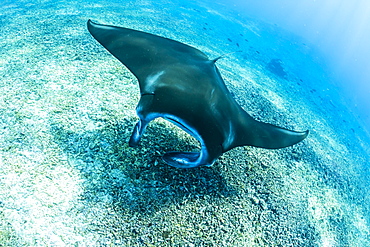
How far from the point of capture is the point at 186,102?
1887 mm

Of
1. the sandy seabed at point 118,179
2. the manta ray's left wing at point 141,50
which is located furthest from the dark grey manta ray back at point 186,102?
the sandy seabed at point 118,179

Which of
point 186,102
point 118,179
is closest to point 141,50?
point 186,102

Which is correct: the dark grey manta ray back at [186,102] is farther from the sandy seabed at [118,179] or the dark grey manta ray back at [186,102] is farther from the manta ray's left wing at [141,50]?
the sandy seabed at [118,179]

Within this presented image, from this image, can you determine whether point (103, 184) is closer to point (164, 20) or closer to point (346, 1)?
point (164, 20)

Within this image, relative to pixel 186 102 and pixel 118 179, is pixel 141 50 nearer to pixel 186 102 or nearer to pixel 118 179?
pixel 186 102

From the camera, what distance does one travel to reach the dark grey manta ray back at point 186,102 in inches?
73.4

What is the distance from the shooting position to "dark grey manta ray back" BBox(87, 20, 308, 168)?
187 cm

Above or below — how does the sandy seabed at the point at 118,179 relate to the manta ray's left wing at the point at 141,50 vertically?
below

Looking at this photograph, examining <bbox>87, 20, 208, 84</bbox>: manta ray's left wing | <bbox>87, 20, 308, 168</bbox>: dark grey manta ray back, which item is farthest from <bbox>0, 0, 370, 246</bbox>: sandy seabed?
<bbox>87, 20, 208, 84</bbox>: manta ray's left wing

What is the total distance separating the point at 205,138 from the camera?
1.85 m

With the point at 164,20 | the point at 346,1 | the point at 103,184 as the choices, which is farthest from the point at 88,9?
the point at 346,1

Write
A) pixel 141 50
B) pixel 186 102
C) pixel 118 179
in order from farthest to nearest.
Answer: pixel 141 50
pixel 118 179
pixel 186 102

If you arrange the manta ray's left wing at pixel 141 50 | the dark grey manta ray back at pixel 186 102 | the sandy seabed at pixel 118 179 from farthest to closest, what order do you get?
the manta ray's left wing at pixel 141 50 → the sandy seabed at pixel 118 179 → the dark grey manta ray back at pixel 186 102

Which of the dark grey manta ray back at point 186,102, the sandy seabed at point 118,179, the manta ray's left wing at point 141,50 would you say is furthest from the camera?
the manta ray's left wing at point 141,50
